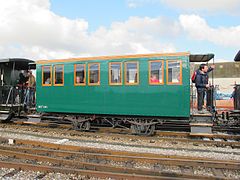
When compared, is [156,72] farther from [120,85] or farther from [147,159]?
[147,159]

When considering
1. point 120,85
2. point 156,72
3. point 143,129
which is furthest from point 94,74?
point 143,129

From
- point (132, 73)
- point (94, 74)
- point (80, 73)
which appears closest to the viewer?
point (132, 73)

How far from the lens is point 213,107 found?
366 inches

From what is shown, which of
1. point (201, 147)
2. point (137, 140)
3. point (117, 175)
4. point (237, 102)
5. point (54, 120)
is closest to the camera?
point (117, 175)

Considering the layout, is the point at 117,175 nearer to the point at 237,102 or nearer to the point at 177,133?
the point at 177,133

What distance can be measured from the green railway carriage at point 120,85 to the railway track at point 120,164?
10.1 feet

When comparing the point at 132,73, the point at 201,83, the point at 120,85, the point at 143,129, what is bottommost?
the point at 143,129

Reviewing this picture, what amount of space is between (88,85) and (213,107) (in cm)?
509

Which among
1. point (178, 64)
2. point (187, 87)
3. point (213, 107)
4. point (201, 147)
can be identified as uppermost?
point (178, 64)

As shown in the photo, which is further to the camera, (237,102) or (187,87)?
(237,102)

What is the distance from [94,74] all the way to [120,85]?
122 centimetres

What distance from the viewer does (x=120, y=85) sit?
911 centimetres

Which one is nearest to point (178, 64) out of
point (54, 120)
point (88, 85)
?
point (88, 85)

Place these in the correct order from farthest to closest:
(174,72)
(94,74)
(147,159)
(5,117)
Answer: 1. (5,117)
2. (94,74)
3. (174,72)
4. (147,159)
